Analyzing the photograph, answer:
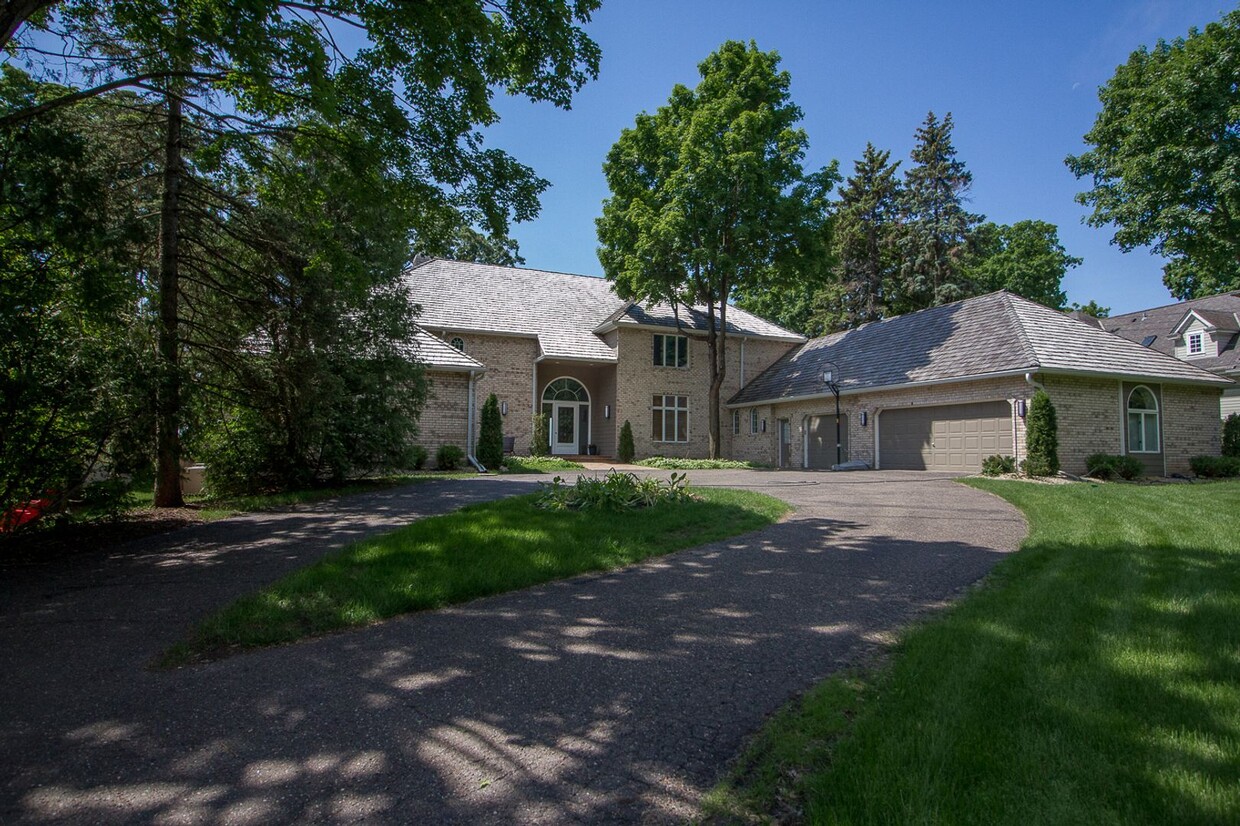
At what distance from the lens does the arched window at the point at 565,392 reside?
2570 cm

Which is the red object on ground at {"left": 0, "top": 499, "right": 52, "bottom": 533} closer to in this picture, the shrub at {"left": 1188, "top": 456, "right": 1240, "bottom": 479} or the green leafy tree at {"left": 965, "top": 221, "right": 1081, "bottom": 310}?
the shrub at {"left": 1188, "top": 456, "right": 1240, "bottom": 479}

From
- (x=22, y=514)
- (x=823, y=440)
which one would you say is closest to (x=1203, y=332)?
(x=823, y=440)

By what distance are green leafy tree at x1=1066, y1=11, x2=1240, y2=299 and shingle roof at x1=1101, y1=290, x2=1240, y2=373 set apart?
7.10 metres

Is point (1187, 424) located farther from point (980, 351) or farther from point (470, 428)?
point (470, 428)

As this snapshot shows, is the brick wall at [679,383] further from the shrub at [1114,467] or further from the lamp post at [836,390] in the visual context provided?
the shrub at [1114,467]

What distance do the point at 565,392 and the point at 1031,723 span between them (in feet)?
77.7

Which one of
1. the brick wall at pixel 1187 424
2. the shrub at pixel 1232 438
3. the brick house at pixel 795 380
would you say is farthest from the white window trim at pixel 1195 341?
the brick wall at pixel 1187 424

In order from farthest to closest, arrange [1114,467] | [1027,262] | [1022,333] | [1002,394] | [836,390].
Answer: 1. [1027,262]
2. [836,390]
3. [1022,333]
4. [1002,394]
5. [1114,467]

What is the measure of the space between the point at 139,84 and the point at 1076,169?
27301mm

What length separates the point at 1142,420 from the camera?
17484mm

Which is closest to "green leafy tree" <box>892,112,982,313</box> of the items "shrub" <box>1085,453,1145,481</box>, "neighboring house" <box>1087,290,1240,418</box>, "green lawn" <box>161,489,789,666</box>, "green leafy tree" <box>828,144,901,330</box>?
"green leafy tree" <box>828,144,901,330</box>

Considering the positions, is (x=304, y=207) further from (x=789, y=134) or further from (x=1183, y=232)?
(x=1183, y=232)

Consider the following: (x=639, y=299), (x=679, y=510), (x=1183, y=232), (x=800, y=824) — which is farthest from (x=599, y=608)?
(x=1183, y=232)

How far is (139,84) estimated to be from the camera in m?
7.48
